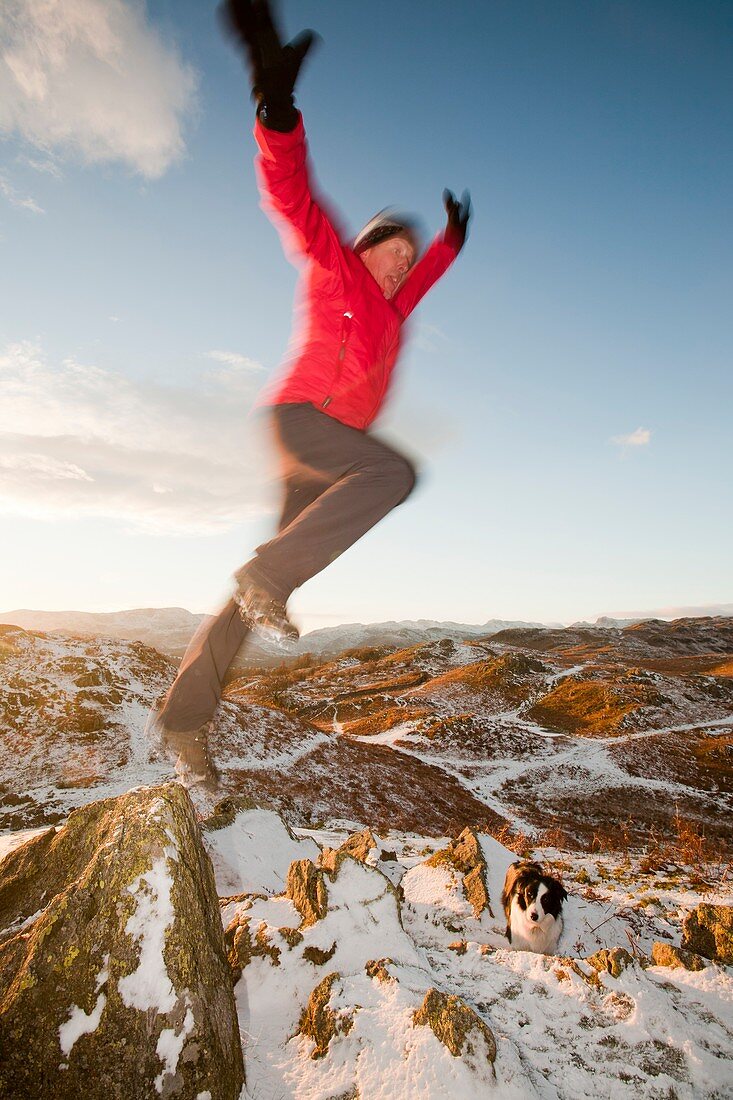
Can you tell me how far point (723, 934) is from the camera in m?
4.54

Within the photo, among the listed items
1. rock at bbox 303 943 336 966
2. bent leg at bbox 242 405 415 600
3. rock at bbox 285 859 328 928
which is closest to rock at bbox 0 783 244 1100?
rock at bbox 303 943 336 966

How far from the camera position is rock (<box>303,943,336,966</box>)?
3.35 metres

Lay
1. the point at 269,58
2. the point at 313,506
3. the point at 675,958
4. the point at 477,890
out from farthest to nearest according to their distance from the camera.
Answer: the point at 477,890 < the point at 675,958 < the point at 313,506 < the point at 269,58

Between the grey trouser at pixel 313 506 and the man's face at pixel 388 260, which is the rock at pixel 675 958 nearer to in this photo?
the grey trouser at pixel 313 506

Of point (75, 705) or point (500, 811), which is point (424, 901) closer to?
point (500, 811)

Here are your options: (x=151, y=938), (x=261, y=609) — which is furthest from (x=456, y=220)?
(x=151, y=938)

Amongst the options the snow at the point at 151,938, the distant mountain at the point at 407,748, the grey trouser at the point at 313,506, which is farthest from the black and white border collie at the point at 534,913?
the grey trouser at the point at 313,506

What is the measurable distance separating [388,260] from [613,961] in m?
5.15

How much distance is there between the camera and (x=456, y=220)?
388 centimetres

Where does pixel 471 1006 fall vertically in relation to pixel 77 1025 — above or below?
below

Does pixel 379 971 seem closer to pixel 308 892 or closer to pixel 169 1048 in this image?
pixel 308 892

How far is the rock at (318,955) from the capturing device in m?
3.35

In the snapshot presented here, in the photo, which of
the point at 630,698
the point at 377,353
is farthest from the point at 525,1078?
the point at 630,698

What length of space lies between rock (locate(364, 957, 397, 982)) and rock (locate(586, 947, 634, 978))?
5.28 ft
